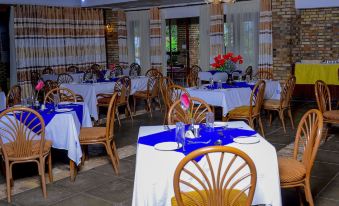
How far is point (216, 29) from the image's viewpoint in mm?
10258

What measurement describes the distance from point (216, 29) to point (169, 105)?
Result: 5.25 metres

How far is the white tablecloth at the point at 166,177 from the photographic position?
2.45m

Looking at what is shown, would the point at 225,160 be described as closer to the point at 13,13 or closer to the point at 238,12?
the point at 238,12

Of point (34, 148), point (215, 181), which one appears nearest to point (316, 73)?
point (34, 148)

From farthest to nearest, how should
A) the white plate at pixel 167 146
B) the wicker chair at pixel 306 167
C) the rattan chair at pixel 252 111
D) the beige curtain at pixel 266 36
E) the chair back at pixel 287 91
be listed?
the beige curtain at pixel 266 36 < the chair back at pixel 287 91 < the rattan chair at pixel 252 111 < the wicker chair at pixel 306 167 < the white plate at pixel 167 146

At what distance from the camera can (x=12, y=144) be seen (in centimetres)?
379

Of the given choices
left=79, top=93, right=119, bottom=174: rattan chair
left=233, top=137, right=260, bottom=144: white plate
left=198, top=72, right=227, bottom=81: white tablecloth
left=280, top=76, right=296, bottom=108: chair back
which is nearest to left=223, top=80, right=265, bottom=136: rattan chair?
left=280, top=76, right=296, bottom=108: chair back

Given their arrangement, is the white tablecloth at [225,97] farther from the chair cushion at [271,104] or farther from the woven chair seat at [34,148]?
the woven chair seat at [34,148]

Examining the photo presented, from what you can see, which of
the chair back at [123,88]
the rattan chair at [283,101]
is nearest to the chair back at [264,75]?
the rattan chair at [283,101]

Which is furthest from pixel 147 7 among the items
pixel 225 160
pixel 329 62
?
pixel 225 160

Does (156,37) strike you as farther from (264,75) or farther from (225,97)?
(225,97)

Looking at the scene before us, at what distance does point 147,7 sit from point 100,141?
26.3 ft

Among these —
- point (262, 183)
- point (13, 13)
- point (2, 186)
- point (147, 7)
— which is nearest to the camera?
point (262, 183)

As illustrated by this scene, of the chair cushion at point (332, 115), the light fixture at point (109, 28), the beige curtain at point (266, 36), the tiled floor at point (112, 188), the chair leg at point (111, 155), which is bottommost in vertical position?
the tiled floor at point (112, 188)
